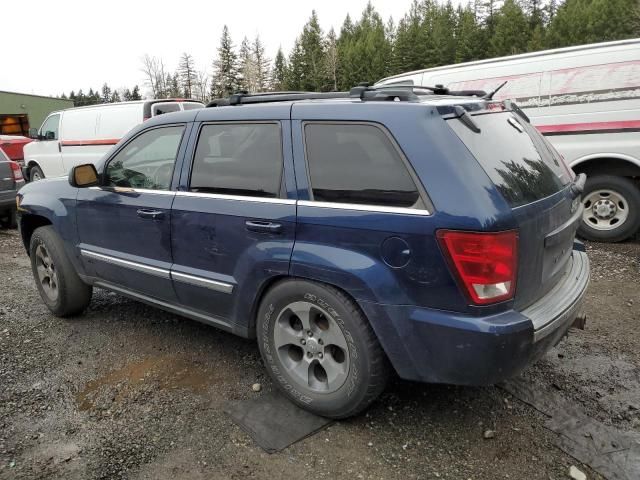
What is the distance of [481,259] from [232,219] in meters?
1.44

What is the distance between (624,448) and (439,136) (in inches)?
73.4

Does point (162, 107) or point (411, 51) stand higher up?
point (411, 51)

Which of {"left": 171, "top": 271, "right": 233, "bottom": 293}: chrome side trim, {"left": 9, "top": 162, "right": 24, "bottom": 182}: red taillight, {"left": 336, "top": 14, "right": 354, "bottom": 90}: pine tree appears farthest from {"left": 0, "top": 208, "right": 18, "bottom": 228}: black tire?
{"left": 336, "top": 14, "right": 354, "bottom": 90}: pine tree

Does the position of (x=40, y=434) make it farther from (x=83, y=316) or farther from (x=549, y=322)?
(x=549, y=322)

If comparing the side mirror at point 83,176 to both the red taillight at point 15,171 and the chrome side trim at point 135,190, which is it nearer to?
the chrome side trim at point 135,190

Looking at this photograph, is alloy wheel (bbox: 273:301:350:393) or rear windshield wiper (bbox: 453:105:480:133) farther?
alloy wheel (bbox: 273:301:350:393)

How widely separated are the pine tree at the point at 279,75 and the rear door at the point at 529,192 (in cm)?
7345

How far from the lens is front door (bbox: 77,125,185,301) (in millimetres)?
3449

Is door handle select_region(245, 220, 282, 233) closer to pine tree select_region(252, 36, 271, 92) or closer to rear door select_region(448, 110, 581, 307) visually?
rear door select_region(448, 110, 581, 307)

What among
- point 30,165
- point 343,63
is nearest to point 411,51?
point 343,63

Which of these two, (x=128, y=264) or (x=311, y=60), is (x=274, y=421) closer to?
(x=128, y=264)

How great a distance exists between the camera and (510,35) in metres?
61.8

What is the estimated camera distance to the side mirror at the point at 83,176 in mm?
3775

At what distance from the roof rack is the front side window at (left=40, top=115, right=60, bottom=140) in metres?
10.9
